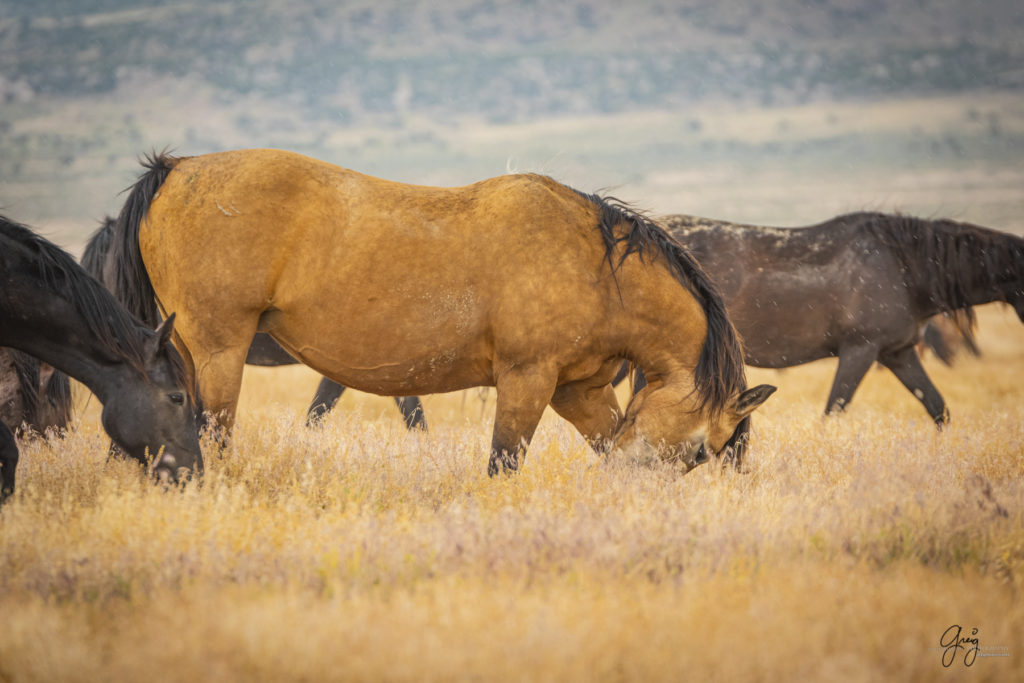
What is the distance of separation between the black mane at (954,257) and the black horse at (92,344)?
7619 mm

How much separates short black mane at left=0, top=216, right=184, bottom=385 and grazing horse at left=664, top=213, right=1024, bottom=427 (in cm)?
599

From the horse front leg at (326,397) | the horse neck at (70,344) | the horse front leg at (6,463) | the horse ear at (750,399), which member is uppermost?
the horse neck at (70,344)

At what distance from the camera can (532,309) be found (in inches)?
212

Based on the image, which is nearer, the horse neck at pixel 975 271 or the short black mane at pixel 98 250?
the short black mane at pixel 98 250

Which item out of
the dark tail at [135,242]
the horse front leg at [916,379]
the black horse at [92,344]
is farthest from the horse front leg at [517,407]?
the horse front leg at [916,379]

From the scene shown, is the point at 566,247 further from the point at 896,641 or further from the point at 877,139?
the point at 877,139

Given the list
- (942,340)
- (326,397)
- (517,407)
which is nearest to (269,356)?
(326,397)

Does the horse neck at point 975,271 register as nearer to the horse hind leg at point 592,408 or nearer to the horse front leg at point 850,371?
the horse front leg at point 850,371

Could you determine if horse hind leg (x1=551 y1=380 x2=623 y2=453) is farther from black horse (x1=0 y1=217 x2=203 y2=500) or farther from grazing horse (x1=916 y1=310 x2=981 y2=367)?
grazing horse (x1=916 y1=310 x2=981 y2=367)

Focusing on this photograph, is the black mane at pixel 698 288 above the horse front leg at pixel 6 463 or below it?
above

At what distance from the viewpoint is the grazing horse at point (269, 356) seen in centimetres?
788

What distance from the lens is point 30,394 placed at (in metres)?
6.99

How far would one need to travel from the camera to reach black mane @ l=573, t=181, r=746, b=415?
5598 millimetres

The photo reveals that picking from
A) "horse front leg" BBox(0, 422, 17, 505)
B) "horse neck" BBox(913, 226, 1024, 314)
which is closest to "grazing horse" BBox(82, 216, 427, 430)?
"horse front leg" BBox(0, 422, 17, 505)
